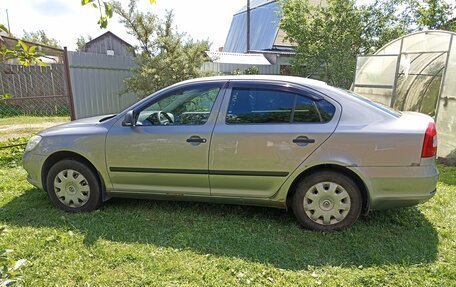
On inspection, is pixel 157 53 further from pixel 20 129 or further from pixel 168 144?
pixel 168 144

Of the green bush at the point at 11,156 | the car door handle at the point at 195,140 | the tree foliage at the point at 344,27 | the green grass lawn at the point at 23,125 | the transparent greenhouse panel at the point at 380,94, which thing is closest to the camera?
the car door handle at the point at 195,140

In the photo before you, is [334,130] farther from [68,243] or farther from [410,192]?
[68,243]

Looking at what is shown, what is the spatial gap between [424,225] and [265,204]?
1.68 metres

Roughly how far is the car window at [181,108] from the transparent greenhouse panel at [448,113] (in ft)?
15.2

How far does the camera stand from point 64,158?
12.4 ft

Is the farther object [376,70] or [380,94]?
[376,70]

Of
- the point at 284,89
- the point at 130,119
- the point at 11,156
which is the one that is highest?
the point at 284,89

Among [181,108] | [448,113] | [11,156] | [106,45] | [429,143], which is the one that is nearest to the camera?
[429,143]

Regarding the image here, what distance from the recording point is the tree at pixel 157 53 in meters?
8.41

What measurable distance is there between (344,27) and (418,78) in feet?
14.7

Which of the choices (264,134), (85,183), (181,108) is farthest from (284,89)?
(85,183)

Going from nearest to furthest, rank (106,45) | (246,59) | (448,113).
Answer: (448,113), (246,59), (106,45)

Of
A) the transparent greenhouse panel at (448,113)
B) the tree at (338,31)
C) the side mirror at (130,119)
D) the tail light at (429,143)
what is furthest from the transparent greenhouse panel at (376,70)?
the side mirror at (130,119)

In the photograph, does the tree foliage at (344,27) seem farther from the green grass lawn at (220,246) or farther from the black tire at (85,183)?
the black tire at (85,183)
